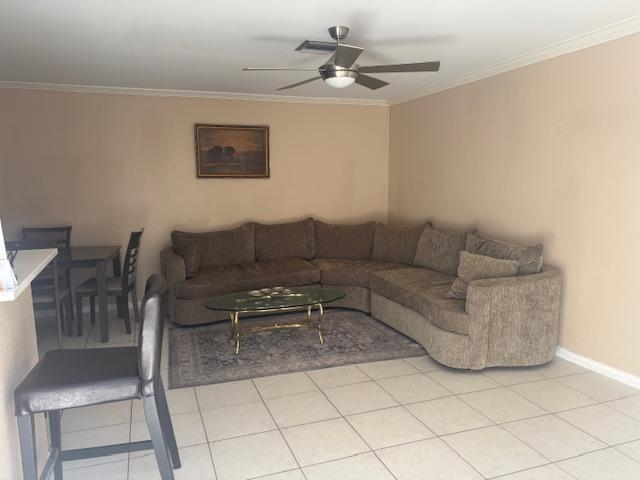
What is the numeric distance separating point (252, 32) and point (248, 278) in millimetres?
2337

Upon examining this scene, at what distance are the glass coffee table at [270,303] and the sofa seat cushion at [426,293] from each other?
550mm

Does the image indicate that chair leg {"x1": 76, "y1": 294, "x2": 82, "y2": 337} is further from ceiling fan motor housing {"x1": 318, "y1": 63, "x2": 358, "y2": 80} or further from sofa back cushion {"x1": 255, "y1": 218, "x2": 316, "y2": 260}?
ceiling fan motor housing {"x1": 318, "y1": 63, "x2": 358, "y2": 80}

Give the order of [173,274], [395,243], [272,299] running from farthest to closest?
[395,243], [173,274], [272,299]

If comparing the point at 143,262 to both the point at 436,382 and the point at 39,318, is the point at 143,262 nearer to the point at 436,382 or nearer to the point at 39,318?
the point at 39,318

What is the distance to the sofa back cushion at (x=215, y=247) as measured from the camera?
4.82 metres

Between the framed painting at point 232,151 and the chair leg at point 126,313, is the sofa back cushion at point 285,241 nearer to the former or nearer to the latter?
the framed painting at point 232,151

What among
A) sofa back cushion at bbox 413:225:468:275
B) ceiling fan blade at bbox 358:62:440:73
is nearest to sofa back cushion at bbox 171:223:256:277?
sofa back cushion at bbox 413:225:468:275

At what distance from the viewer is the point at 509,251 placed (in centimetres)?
378

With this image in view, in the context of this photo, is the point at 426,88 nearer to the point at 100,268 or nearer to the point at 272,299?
the point at 272,299

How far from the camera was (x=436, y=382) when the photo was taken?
3.29 metres

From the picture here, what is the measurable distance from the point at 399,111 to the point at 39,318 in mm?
4611

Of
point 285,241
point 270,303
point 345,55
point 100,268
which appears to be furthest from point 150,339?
point 285,241

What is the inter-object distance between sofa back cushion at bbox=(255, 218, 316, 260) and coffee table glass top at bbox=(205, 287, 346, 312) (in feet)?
3.80

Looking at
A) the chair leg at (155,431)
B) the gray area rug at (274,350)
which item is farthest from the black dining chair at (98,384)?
the gray area rug at (274,350)
